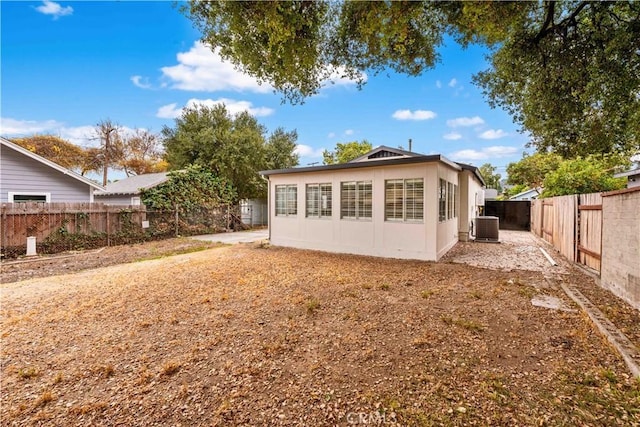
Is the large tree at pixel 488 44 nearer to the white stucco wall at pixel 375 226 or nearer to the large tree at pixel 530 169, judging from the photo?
the white stucco wall at pixel 375 226

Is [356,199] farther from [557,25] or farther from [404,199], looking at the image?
[557,25]

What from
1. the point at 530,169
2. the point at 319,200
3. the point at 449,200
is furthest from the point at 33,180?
the point at 530,169

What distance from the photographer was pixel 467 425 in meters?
2.03

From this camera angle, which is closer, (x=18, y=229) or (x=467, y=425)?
(x=467, y=425)

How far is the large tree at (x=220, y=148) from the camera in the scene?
1691 centimetres

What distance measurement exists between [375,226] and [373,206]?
566 millimetres

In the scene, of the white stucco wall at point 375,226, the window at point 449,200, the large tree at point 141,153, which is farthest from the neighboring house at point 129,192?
the window at point 449,200

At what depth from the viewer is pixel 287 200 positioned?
34.1 ft

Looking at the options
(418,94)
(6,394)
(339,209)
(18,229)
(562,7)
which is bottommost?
(6,394)

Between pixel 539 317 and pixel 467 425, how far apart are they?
8.50 feet

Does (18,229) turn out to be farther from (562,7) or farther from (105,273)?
(562,7)

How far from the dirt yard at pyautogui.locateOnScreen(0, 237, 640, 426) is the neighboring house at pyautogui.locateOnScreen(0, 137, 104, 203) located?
645 cm

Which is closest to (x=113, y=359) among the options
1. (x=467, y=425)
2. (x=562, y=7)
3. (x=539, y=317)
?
(x=467, y=425)
